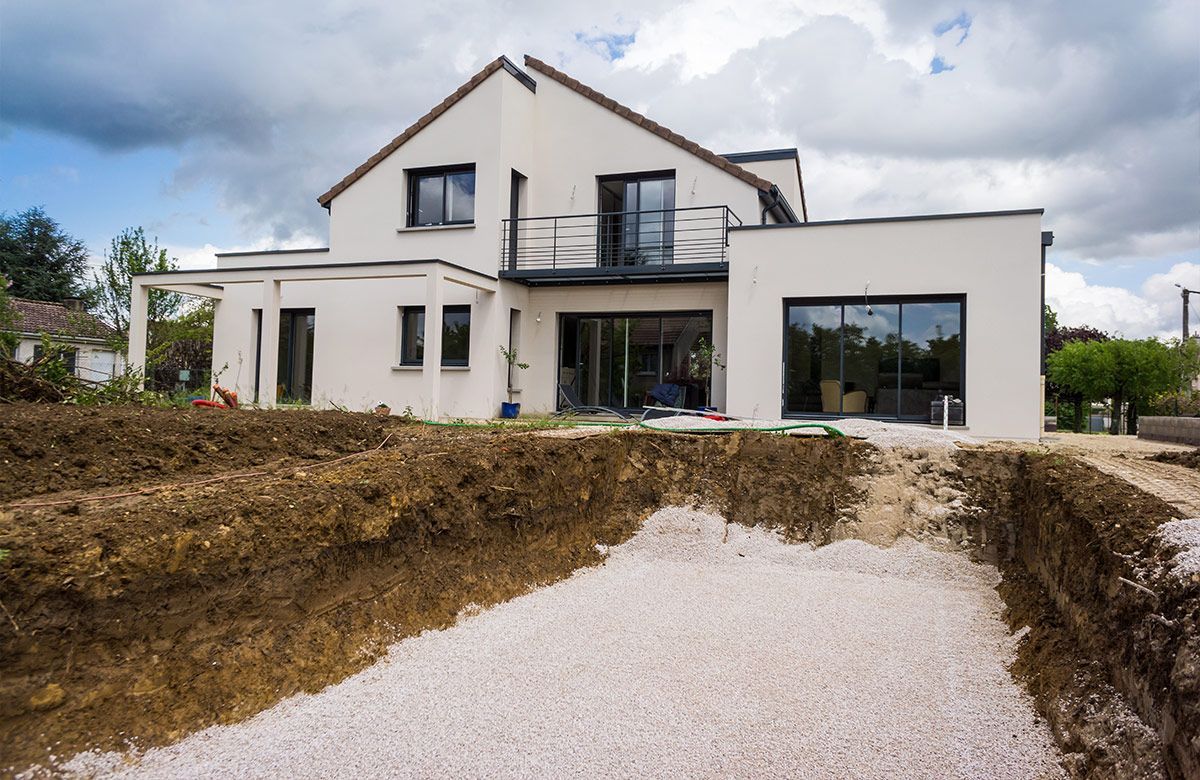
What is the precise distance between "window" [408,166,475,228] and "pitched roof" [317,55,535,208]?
2.19 feet

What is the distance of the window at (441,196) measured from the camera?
48.8 ft

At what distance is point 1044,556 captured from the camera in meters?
5.64

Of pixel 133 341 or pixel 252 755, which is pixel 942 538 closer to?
pixel 252 755

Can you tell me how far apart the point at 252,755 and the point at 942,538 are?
6.37m

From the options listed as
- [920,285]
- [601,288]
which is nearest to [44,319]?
[601,288]

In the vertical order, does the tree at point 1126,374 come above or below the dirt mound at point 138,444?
above

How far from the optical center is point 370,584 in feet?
15.4

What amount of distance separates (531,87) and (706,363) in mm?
6695

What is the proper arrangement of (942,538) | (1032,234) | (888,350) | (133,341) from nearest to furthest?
1. (942,538)
2. (1032,234)
3. (888,350)
4. (133,341)

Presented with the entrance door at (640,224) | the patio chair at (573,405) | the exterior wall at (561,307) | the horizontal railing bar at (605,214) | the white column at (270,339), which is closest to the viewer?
the white column at (270,339)

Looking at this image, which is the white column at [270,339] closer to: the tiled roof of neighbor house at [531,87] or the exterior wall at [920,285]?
the tiled roof of neighbor house at [531,87]

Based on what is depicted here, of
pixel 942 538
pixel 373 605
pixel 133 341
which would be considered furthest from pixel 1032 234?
pixel 133 341

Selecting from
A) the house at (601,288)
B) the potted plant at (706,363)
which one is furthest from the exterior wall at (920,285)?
the potted plant at (706,363)

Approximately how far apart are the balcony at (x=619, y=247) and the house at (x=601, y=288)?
0.15 ft
